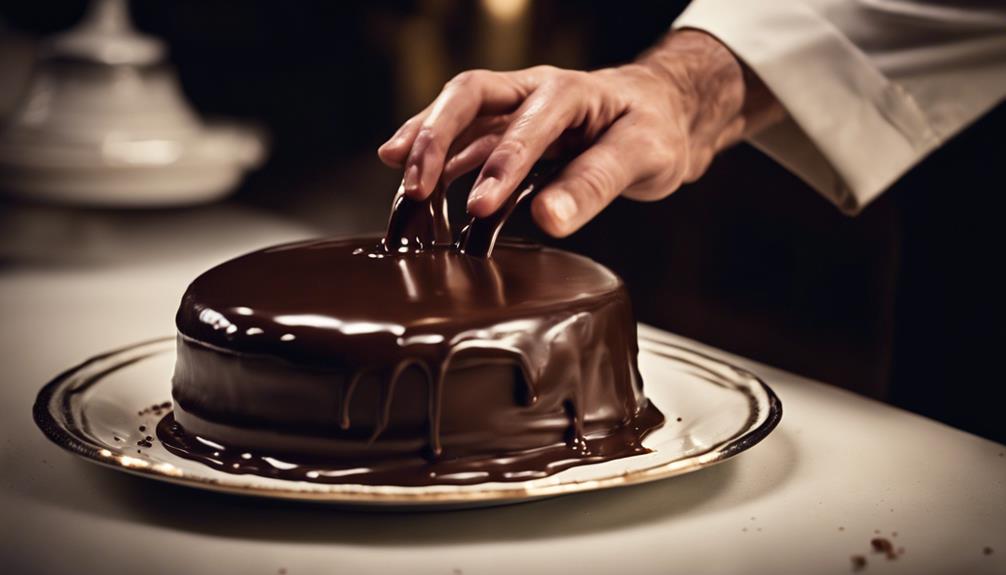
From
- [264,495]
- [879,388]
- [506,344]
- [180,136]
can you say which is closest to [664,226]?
[879,388]

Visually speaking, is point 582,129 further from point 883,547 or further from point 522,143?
point 883,547

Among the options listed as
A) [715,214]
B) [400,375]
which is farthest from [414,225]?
[715,214]

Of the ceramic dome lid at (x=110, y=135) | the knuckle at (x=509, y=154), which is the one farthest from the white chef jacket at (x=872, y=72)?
the ceramic dome lid at (x=110, y=135)

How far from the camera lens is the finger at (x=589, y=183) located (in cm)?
110

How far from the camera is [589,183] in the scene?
3.81 feet

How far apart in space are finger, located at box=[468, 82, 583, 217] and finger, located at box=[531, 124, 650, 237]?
0.03 m

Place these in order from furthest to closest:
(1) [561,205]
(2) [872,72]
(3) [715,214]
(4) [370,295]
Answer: (3) [715,214] → (2) [872,72] → (1) [561,205] → (4) [370,295]

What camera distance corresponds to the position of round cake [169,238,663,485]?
3.14 ft

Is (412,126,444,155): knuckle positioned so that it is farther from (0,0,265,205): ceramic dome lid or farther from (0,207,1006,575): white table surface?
(0,0,265,205): ceramic dome lid

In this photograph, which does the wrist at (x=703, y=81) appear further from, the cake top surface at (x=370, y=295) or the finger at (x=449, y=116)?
the cake top surface at (x=370, y=295)

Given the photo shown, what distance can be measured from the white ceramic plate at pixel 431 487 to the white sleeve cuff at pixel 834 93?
38 centimetres

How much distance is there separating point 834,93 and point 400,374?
839 mm

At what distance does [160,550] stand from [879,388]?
1.36 meters

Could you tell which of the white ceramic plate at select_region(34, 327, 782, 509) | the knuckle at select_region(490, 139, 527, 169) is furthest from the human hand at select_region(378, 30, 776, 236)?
the white ceramic plate at select_region(34, 327, 782, 509)
